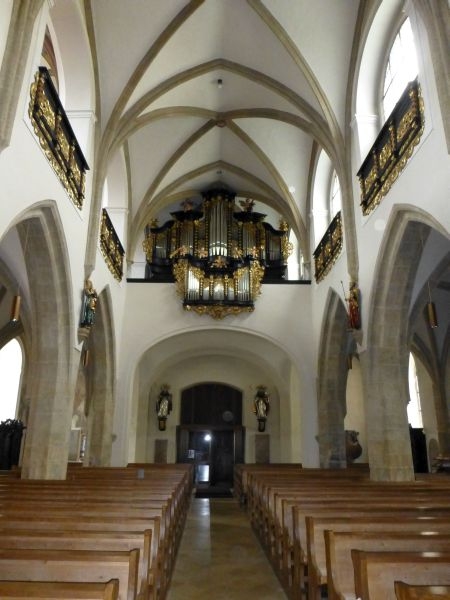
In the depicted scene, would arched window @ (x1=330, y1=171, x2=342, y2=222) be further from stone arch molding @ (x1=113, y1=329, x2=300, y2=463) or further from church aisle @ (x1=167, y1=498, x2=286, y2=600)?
church aisle @ (x1=167, y1=498, x2=286, y2=600)

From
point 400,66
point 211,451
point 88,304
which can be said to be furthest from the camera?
point 211,451

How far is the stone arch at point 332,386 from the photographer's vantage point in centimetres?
1321

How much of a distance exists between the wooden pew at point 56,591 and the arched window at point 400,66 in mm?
9663

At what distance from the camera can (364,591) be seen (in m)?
2.18

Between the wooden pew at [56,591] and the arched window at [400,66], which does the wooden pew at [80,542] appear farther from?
the arched window at [400,66]

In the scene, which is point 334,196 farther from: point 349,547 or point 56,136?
point 349,547

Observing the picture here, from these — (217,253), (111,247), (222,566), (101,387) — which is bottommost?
(222,566)

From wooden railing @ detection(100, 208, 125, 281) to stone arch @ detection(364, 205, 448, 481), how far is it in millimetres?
6644

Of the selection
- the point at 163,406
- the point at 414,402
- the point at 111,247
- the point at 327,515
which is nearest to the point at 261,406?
the point at 163,406

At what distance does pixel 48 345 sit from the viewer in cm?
934

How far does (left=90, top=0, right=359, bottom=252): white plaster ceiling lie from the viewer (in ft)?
34.5

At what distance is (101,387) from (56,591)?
12.0 meters

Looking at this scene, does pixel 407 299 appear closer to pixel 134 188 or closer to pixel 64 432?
pixel 64 432

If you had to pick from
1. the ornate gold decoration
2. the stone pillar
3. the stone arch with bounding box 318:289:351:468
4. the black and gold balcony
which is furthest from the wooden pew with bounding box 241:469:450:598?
the black and gold balcony
